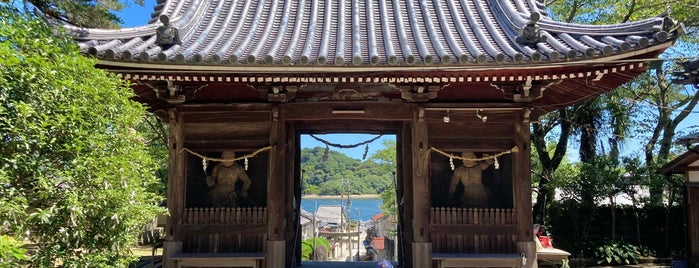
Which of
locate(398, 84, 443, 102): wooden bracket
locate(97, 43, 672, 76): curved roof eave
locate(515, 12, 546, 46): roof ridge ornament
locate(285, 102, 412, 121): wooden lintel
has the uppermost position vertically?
locate(515, 12, 546, 46): roof ridge ornament

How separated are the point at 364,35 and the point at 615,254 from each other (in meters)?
10.5

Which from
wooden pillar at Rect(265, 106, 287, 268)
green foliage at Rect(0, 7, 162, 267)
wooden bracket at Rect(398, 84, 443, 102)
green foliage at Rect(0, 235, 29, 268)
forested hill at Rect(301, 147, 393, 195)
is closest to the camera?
green foliage at Rect(0, 235, 29, 268)

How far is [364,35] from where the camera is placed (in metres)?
7.87

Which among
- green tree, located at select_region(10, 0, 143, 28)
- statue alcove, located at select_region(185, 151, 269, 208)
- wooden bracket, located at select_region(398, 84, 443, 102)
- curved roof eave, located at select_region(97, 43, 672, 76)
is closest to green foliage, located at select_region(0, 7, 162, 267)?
curved roof eave, located at select_region(97, 43, 672, 76)

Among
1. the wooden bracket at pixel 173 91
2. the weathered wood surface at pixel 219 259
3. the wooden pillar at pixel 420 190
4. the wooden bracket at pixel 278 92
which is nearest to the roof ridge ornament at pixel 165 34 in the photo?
the wooden bracket at pixel 173 91

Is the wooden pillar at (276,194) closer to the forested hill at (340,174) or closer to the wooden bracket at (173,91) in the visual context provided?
the wooden bracket at (173,91)

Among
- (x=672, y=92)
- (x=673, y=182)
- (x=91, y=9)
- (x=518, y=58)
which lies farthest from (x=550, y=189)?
(x=91, y=9)

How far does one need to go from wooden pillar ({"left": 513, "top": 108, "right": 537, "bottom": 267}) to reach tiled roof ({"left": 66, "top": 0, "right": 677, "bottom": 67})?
1.38 metres

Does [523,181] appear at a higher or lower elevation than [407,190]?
higher

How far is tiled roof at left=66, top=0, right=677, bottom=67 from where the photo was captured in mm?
6090

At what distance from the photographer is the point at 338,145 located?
9.45 metres

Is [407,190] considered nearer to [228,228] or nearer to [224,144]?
[228,228]

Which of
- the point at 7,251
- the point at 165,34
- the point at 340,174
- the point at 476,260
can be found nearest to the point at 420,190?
the point at 476,260

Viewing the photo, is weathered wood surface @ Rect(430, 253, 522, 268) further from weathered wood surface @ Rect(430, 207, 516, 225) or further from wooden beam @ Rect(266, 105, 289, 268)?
wooden beam @ Rect(266, 105, 289, 268)
